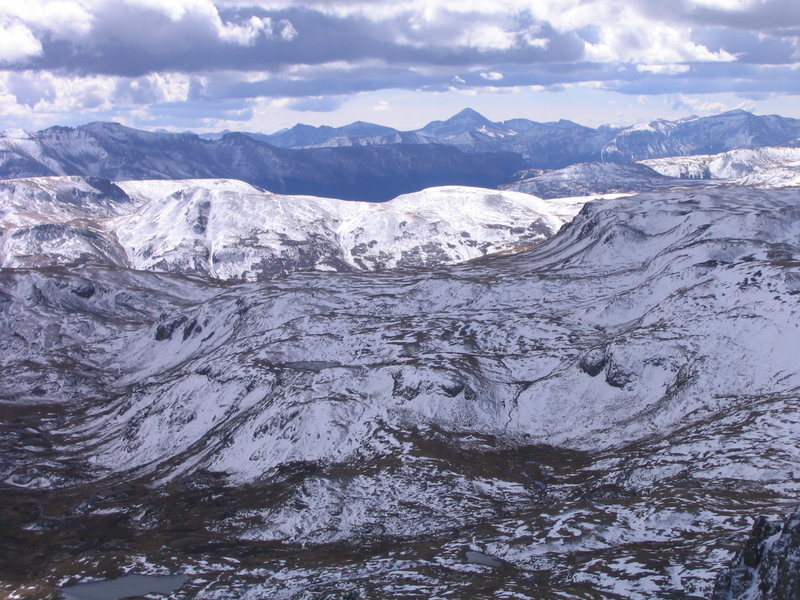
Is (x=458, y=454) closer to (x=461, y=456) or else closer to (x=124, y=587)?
(x=461, y=456)

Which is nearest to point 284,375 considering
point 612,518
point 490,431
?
point 490,431

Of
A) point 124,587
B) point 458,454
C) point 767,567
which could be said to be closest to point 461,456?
point 458,454

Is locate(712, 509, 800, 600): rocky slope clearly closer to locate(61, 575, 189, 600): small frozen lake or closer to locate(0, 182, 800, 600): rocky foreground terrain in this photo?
locate(0, 182, 800, 600): rocky foreground terrain

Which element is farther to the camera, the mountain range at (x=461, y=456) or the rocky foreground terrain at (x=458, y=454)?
the rocky foreground terrain at (x=458, y=454)

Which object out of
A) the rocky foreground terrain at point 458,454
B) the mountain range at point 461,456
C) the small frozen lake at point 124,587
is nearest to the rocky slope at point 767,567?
the mountain range at point 461,456

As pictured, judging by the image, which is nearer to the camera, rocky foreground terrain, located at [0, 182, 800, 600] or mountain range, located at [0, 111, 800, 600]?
mountain range, located at [0, 111, 800, 600]

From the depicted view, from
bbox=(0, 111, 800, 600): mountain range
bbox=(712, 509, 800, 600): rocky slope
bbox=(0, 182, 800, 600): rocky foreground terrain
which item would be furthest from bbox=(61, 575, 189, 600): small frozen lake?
bbox=(712, 509, 800, 600): rocky slope

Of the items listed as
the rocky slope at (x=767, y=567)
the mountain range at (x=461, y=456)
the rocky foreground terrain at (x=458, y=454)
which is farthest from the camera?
the rocky foreground terrain at (x=458, y=454)

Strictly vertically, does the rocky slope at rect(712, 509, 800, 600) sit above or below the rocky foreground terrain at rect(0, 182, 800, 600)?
above

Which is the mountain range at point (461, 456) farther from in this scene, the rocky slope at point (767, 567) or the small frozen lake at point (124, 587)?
the small frozen lake at point (124, 587)
